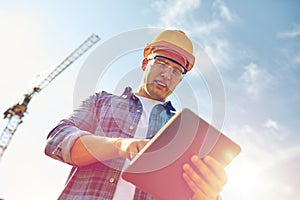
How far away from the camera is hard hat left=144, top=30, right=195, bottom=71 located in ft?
14.3

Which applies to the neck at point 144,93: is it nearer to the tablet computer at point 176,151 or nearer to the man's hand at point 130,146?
the man's hand at point 130,146

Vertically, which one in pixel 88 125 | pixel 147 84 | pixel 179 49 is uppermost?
pixel 179 49

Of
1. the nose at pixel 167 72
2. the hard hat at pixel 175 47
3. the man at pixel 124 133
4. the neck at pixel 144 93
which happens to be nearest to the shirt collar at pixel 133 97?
the man at pixel 124 133

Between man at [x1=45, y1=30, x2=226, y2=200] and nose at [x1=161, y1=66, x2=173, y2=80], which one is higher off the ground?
nose at [x1=161, y1=66, x2=173, y2=80]

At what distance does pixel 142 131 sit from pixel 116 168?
60 cm

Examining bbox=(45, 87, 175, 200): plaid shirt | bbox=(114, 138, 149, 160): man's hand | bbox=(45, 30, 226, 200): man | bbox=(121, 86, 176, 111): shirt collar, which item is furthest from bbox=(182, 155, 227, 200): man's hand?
bbox=(121, 86, 176, 111): shirt collar

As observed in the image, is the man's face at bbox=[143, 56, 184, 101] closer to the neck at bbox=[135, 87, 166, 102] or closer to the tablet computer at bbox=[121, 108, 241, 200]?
the neck at bbox=[135, 87, 166, 102]

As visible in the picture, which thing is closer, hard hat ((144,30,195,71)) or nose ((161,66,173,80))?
nose ((161,66,173,80))

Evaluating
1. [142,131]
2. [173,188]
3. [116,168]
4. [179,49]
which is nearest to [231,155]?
[173,188]

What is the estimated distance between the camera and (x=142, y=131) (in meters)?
3.56

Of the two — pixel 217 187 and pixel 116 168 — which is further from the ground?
pixel 116 168

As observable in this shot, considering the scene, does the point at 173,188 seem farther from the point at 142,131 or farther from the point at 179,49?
the point at 179,49

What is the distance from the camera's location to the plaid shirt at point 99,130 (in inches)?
118

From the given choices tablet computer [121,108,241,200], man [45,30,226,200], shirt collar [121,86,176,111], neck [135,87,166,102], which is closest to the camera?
tablet computer [121,108,241,200]
